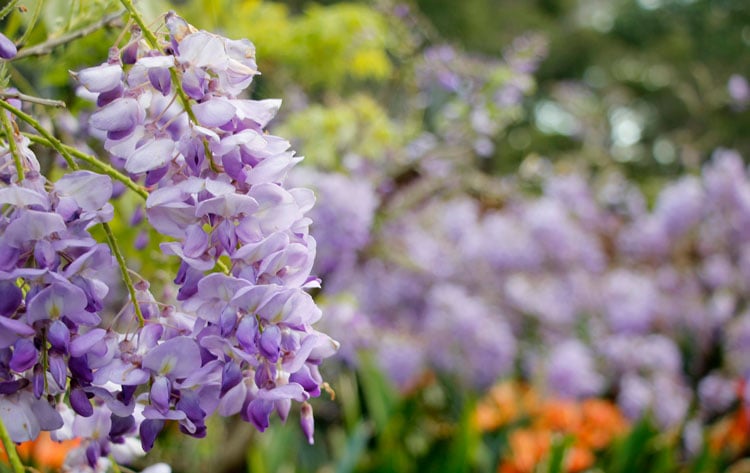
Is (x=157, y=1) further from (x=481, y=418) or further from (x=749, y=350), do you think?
(x=749, y=350)

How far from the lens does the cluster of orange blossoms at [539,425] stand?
2.20 m

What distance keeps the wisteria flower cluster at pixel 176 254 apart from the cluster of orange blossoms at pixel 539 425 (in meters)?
1.70

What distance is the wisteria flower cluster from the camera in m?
0.42

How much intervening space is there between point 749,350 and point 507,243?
1.14m

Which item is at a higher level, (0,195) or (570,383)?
(0,195)

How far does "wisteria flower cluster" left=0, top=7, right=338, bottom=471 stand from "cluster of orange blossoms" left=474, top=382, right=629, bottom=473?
170 cm

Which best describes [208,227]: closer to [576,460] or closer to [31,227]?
[31,227]

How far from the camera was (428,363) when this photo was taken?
3.59m

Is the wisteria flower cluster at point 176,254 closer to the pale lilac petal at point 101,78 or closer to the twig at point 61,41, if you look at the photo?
the pale lilac petal at point 101,78

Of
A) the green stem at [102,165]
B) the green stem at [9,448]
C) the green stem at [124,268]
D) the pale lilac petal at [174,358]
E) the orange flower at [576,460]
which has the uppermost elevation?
the green stem at [102,165]

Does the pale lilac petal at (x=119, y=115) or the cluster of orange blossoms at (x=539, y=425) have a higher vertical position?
the pale lilac petal at (x=119, y=115)

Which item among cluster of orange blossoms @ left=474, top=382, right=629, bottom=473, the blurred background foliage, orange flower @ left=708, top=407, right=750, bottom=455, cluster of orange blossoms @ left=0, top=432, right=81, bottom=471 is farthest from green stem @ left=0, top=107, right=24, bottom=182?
orange flower @ left=708, top=407, right=750, bottom=455

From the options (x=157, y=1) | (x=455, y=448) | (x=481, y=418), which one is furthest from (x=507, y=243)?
(x=157, y=1)

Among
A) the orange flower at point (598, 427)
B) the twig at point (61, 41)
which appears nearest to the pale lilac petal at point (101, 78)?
the twig at point (61, 41)
